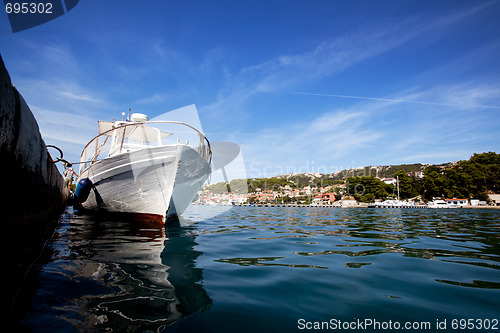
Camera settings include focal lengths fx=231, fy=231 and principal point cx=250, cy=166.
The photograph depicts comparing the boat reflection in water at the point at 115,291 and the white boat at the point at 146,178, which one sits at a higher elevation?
the white boat at the point at 146,178

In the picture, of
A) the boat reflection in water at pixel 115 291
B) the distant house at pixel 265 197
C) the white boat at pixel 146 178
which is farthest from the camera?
the distant house at pixel 265 197

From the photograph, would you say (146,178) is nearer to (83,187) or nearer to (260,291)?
(83,187)

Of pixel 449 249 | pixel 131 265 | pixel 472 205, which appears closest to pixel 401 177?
pixel 472 205

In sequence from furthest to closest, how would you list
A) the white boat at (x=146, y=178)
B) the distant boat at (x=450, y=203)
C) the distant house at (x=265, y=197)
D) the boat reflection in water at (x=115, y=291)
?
the distant house at (x=265, y=197), the distant boat at (x=450, y=203), the white boat at (x=146, y=178), the boat reflection in water at (x=115, y=291)

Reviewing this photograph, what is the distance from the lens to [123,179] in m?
9.38

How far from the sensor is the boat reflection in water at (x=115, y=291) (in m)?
1.95

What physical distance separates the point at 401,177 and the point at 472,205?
2414 cm

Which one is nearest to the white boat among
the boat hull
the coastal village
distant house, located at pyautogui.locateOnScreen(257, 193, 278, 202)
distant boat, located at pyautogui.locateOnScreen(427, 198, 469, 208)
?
the boat hull

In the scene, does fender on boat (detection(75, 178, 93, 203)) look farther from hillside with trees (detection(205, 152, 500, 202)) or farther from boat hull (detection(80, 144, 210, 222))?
hillside with trees (detection(205, 152, 500, 202))

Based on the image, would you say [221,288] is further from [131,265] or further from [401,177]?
[401,177]

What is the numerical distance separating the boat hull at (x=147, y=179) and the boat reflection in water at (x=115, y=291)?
4.73m

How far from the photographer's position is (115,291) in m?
2.59

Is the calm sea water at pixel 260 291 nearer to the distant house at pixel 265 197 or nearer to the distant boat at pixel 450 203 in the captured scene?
the distant boat at pixel 450 203

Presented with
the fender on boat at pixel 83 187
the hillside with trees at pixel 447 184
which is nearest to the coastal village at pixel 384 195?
the hillside with trees at pixel 447 184
